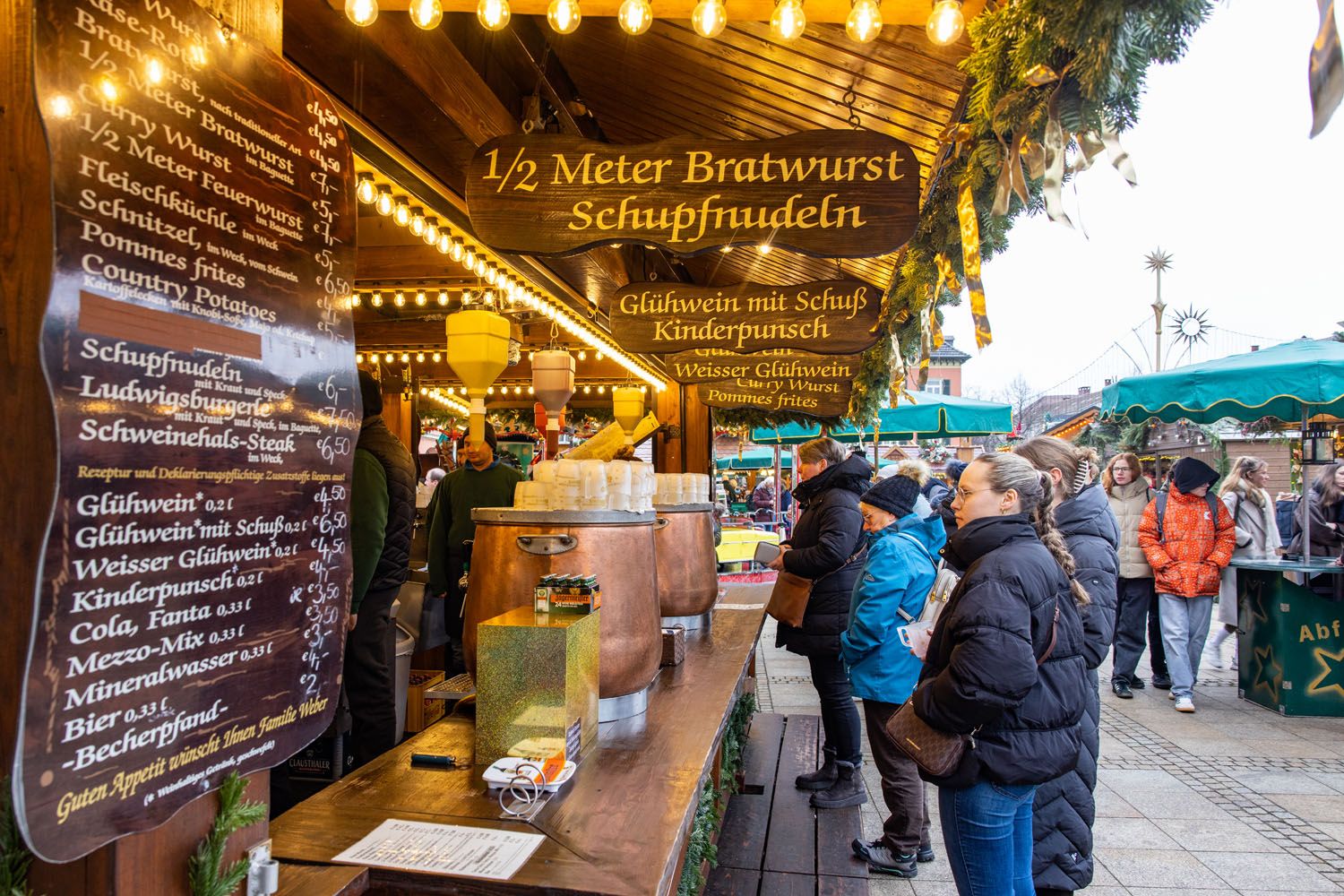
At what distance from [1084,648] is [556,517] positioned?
1819mm

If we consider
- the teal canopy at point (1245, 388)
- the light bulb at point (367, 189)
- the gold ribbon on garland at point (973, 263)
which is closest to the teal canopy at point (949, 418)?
the teal canopy at point (1245, 388)

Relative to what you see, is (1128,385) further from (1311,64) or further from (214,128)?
(214,128)

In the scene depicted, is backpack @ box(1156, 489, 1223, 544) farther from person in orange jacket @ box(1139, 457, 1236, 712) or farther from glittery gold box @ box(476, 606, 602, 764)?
glittery gold box @ box(476, 606, 602, 764)

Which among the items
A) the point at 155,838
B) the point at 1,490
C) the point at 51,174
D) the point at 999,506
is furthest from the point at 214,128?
the point at 999,506

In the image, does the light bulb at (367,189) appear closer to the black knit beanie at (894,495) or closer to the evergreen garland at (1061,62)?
the evergreen garland at (1061,62)

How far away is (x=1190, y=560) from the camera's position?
21.6ft

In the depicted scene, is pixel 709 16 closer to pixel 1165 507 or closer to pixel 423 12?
pixel 423 12

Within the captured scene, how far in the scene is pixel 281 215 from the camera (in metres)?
1.42

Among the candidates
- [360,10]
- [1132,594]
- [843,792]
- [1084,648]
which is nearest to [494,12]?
[360,10]

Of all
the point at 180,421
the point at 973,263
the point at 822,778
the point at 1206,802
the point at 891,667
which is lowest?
the point at 1206,802

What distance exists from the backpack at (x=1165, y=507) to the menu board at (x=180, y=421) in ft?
23.2

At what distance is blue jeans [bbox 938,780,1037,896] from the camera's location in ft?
8.13

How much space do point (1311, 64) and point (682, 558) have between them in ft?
8.36

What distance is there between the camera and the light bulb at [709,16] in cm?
218
